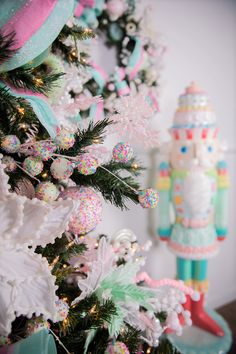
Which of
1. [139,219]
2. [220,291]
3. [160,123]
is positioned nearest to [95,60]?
[160,123]

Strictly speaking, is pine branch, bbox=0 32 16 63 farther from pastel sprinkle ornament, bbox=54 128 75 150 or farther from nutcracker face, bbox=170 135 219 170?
nutcracker face, bbox=170 135 219 170

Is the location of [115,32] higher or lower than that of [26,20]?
higher

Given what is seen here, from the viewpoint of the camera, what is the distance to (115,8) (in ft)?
3.42

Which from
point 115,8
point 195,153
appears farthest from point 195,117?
point 115,8

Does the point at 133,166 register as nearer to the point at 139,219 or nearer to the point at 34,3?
the point at 34,3

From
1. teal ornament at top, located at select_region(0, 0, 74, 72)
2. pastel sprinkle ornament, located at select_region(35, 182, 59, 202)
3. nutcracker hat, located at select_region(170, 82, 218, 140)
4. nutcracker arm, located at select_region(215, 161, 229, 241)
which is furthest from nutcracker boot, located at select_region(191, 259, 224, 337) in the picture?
teal ornament at top, located at select_region(0, 0, 74, 72)

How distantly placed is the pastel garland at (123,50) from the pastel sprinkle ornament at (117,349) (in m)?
0.75

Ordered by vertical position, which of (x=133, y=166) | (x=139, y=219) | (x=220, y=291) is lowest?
(x=220, y=291)

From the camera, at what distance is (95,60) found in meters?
1.18

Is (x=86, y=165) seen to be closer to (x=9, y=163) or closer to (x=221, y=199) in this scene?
(x=9, y=163)

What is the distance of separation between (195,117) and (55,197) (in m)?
0.87

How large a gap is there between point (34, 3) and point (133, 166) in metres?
0.30

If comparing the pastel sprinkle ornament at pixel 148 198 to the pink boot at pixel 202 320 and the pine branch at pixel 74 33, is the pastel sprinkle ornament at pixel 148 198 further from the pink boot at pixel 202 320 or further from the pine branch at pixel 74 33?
the pink boot at pixel 202 320

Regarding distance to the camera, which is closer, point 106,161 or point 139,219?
point 106,161
